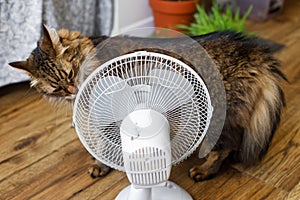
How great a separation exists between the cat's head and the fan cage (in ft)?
0.79

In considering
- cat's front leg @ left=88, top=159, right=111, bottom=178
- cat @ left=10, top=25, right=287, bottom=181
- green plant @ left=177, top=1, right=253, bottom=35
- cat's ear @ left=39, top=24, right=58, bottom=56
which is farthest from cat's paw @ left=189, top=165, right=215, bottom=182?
green plant @ left=177, top=1, right=253, bottom=35

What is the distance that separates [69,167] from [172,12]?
128 centimetres

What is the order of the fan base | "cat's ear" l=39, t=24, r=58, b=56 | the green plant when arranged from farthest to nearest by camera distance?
the green plant < the fan base < "cat's ear" l=39, t=24, r=58, b=56

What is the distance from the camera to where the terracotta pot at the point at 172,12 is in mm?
2514

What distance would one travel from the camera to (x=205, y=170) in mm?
1638

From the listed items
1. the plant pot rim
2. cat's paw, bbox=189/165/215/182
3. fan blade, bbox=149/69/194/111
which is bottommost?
cat's paw, bbox=189/165/215/182

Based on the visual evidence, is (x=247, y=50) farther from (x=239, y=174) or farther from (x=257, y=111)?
(x=239, y=174)

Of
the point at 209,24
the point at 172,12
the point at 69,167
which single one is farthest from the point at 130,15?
the point at 69,167

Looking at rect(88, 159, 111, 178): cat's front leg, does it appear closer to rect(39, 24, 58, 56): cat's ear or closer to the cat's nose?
the cat's nose

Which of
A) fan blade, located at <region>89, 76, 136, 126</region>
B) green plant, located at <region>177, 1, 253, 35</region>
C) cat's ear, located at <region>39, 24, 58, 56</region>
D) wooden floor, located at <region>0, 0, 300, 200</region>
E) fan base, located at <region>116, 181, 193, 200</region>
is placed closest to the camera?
fan blade, located at <region>89, 76, 136, 126</region>

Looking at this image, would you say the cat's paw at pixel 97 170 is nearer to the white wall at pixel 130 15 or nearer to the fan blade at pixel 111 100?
the fan blade at pixel 111 100

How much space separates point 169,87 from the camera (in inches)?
44.1

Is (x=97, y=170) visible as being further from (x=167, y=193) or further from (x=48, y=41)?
(x=48, y=41)

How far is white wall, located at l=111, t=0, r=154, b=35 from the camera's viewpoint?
2.50 m
